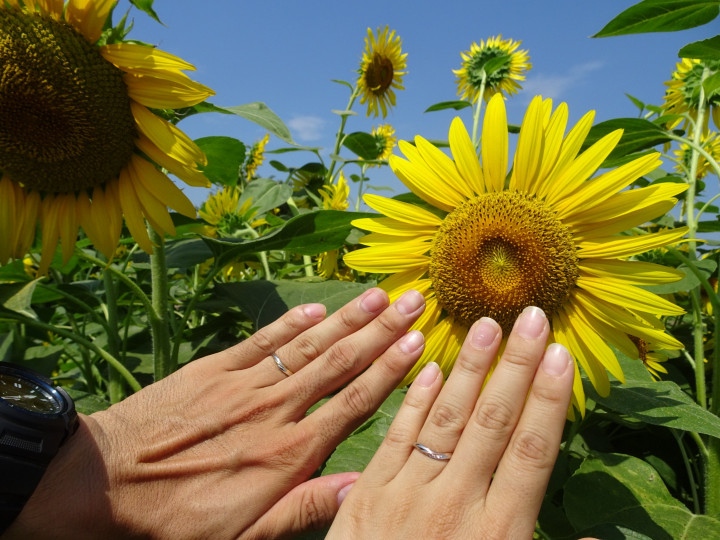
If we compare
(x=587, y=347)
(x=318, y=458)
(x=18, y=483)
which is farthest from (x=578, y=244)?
(x=18, y=483)

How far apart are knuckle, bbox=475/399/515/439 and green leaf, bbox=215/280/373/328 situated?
2.20ft

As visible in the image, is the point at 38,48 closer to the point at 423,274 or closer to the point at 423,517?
the point at 423,274

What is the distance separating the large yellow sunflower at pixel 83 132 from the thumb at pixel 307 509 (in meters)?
0.68

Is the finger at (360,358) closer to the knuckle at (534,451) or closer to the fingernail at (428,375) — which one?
the fingernail at (428,375)

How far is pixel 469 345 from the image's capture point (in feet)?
3.59

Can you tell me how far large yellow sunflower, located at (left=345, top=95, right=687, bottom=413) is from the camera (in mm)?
1141

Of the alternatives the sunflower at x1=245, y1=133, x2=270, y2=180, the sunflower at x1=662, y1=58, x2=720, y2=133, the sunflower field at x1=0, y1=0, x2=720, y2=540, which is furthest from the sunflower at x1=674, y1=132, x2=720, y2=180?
the sunflower at x1=245, y1=133, x2=270, y2=180

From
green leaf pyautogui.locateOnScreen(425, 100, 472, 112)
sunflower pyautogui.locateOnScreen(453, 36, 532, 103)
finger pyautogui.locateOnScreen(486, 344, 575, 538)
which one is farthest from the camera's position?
sunflower pyautogui.locateOnScreen(453, 36, 532, 103)

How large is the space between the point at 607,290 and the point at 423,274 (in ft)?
1.29

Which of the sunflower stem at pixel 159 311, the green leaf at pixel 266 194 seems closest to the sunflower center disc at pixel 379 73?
the green leaf at pixel 266 194

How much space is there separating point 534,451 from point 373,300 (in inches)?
19.5

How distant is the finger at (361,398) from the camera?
1258 millimetres

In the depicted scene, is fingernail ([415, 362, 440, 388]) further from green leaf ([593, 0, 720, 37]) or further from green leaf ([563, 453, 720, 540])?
green leaf ([593, 0, 720, 37])

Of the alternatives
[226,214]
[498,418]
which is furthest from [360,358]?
[226,214]
